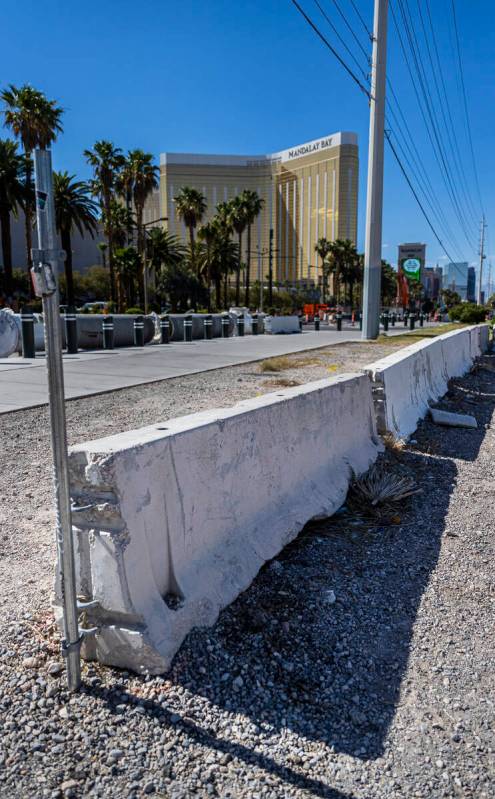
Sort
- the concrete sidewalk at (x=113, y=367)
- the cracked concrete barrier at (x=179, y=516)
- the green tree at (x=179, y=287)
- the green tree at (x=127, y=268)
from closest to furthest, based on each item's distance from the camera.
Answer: the cracked concrete barrier at (x=179, y=516) → the concrete sidewalk at (x=113, y=367) → the green tree at (x=127, y=268) → the green tree at (x=179, y=287)

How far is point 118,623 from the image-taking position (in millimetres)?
2873

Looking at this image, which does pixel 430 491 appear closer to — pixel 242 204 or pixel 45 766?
pixel 45 766

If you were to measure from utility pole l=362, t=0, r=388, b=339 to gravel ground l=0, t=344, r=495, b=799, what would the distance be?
2157cm

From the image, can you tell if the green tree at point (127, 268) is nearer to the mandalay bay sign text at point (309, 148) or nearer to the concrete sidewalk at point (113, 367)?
the concrete sidewalk at point (113, 367)

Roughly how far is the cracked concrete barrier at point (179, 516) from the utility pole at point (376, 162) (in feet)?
69.7

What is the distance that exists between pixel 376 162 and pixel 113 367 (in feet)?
49.1

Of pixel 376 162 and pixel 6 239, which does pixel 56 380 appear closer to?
pixel 376 162

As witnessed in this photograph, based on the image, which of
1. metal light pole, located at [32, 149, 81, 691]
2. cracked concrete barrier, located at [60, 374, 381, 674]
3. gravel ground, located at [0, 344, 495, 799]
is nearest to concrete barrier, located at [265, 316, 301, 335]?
cracked concrete barrier, located at [60, 374, 381, 674]

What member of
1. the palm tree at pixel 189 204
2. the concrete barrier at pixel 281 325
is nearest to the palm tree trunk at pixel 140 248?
the palm tree at pixel 189 204

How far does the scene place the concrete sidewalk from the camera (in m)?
10.6

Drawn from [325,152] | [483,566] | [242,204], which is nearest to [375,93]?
[483,566]

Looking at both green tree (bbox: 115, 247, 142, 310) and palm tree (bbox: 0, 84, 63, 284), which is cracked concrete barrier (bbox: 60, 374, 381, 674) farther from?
green tree (bbox: 115, 247, 142, 310)

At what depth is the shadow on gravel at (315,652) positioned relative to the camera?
2594 mm

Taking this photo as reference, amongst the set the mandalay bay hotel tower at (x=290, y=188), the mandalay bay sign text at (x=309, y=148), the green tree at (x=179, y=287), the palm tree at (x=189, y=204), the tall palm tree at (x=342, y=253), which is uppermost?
the mandalay bay sign text at (x=309, y=148)
